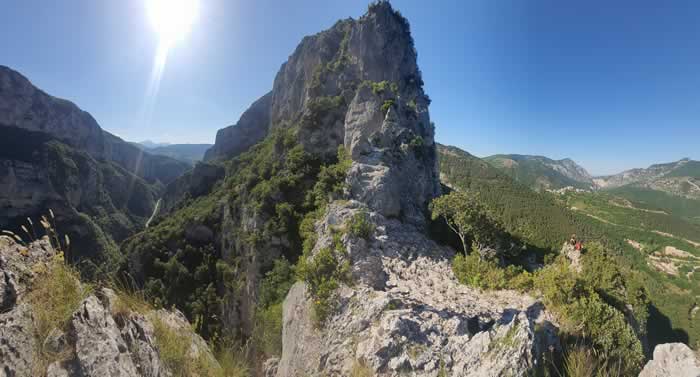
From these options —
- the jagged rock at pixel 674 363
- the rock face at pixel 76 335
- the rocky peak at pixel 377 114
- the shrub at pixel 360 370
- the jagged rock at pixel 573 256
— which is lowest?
the jagged rock at pixel 573 256

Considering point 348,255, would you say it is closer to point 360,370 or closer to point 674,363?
point 360,370

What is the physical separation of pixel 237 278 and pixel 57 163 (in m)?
110

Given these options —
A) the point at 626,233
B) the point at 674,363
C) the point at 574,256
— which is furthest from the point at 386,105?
the point at 626,233

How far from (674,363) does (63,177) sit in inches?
5234

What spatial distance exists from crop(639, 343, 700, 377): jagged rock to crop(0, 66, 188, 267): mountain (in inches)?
2806

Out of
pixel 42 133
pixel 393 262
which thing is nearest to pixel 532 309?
pixel 393 262

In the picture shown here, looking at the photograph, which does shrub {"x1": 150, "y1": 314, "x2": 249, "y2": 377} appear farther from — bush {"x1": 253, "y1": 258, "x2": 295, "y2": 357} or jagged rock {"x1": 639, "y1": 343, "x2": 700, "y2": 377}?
bush {"x1": 253, "y1": 258, "x2": 295, "y2": 357}

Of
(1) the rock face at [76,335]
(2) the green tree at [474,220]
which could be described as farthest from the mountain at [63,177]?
(1) the rock face at [76,335]

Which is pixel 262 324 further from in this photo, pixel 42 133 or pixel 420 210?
pixel 42 133

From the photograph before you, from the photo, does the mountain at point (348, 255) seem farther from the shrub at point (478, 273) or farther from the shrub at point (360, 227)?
the shrub at point (478, 273)

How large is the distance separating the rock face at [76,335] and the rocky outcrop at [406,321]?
3.55m

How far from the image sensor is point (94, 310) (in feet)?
11.7

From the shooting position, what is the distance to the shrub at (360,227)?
14.7 meters

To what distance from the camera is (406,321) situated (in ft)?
28.1
